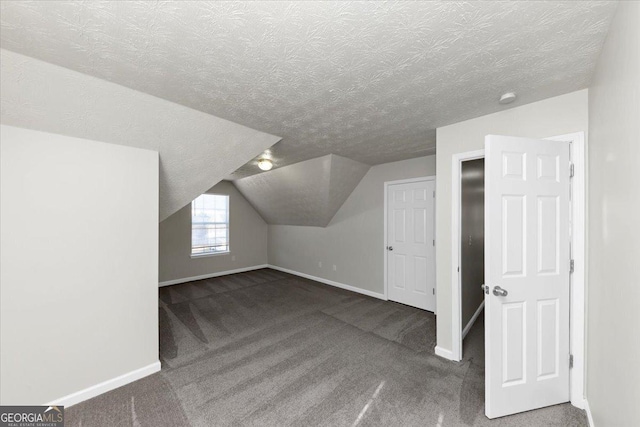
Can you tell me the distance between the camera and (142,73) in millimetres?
1483

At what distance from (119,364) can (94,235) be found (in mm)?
1116

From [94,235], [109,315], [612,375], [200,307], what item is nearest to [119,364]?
[109,315]

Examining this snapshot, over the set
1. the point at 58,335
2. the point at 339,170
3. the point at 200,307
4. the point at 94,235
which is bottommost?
the point at 200,307

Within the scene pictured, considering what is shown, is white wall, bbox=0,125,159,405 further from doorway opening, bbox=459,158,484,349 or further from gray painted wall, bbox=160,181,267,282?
doorway opening, bbox=459,158,484,349

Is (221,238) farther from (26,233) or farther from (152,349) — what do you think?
(26,233)

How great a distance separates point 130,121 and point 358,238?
366 cm

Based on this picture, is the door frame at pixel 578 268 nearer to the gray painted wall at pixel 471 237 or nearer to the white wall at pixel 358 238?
the gray painted wall at pixel 471 237

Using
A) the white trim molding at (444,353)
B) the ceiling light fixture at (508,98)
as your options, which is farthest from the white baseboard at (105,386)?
the ceiling light fixture at (508,98)

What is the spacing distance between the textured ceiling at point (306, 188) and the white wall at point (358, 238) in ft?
0.68

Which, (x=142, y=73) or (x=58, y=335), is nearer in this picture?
(x=142, y=73)

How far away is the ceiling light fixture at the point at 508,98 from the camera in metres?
1.73

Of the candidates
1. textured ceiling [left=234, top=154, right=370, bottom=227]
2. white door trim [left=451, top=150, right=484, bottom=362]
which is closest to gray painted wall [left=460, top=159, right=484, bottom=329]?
white door trim [left=451, top=150, right=484, bottom=362]

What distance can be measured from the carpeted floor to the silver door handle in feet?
2.86

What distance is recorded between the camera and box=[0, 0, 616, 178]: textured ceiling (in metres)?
1.03
